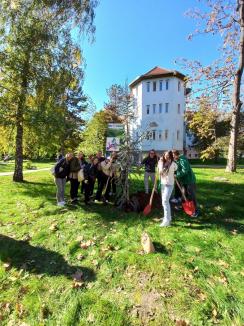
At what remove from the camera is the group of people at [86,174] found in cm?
998

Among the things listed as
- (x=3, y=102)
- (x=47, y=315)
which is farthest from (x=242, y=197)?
(x=3, y=102)

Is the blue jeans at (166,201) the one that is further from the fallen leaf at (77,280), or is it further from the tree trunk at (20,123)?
the tree trunk at (20,123)

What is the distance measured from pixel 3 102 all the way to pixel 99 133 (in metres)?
17.5

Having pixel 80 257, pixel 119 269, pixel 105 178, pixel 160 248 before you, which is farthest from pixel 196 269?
pixel 105 178

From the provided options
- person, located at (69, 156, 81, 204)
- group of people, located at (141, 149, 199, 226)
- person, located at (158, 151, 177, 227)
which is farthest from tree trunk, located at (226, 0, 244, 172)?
person, located at (158, 151, 177, 227)

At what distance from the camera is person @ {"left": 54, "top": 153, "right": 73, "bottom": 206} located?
9.98 meters

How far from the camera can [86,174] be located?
10227mm

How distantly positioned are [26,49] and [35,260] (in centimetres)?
1163

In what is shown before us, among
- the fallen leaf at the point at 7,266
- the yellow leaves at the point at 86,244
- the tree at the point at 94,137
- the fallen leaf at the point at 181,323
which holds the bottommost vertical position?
the fallen leaf at the point at 181,323

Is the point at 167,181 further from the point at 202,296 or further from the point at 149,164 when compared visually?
the point at 149,164

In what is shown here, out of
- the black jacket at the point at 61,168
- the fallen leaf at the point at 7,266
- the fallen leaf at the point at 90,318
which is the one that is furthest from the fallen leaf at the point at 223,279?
the black jacket at the point at 61,168

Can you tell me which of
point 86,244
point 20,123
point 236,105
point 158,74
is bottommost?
point 86,244

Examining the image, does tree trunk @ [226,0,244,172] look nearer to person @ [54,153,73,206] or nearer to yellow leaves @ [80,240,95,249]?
person @ [54,153,73,206]

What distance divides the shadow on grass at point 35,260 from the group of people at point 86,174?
2962 millimetres
